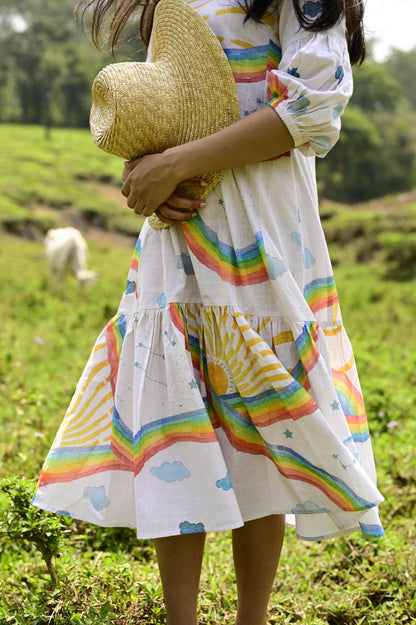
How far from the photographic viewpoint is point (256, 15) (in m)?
1.10

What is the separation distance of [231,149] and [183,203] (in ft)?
0.40

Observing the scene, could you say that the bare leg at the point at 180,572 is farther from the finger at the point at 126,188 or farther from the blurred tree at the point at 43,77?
the blurred tree at the point at 43,77

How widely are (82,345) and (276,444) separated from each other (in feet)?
11.2

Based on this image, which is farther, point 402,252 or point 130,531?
point 402,252

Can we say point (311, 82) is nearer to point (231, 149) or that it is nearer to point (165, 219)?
point (231, 149)

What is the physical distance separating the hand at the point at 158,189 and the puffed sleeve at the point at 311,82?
0.64 ft

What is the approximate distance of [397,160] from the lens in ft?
85.8

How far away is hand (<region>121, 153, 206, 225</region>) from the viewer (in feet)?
3.57

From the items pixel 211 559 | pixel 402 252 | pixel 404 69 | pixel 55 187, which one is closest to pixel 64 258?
pixel 402 252

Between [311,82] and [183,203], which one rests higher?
[311,82]

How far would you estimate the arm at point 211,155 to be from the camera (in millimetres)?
1069

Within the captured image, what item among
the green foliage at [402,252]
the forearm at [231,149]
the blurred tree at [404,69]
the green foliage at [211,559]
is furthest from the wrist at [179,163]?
the blurred tree at [404,69]

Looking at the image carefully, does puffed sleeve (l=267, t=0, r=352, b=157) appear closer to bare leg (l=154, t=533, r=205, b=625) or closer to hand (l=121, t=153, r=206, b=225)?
hand (l=121, t=153, r=206, b=225)

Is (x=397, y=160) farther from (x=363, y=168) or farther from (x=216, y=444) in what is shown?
(x=216, y=444)
